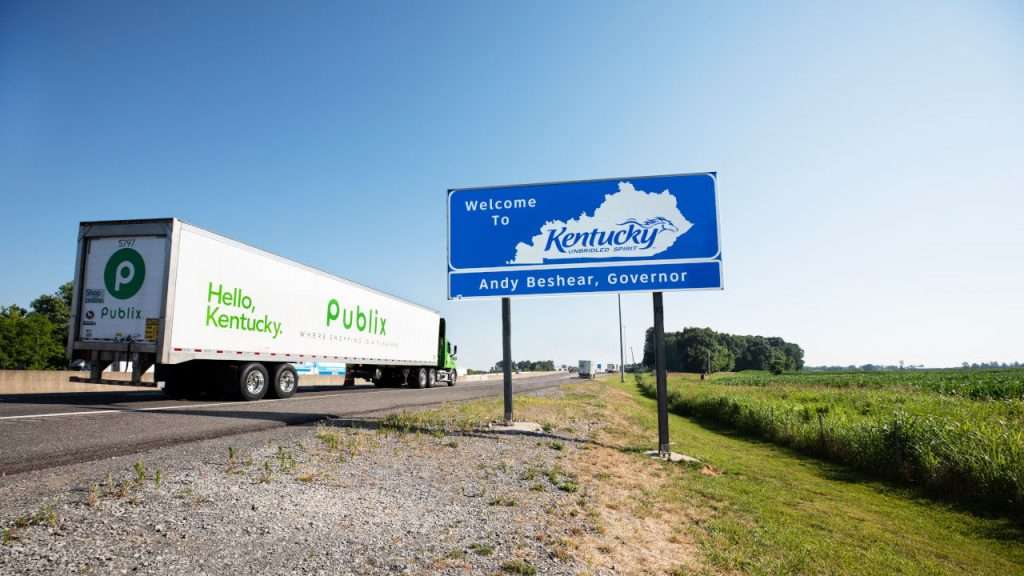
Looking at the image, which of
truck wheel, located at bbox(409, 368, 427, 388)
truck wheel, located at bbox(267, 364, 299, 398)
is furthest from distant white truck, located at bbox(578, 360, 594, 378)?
truck wheel, located at bbox(267, 364, 299, 398)

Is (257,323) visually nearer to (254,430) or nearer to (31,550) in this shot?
(254,430)

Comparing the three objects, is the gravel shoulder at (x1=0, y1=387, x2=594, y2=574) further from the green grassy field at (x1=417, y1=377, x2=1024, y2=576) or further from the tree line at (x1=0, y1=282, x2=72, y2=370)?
the tree line at (x1=0, y1=282, x2=72, y2=370)

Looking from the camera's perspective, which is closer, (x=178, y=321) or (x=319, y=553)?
(x=319, y=553)

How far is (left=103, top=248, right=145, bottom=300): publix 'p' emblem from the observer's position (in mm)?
12617

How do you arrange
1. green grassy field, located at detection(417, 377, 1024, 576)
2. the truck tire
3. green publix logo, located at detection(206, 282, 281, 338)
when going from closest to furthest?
1. green grassy field, located at detection(417, 377, 1024, 576)
2. green publix logo, located at detection(206, 282, 281, 338)
3. the truck tire

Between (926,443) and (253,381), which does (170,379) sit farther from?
(926,443)

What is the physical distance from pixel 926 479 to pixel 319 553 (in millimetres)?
12475

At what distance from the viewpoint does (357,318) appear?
2134 cm

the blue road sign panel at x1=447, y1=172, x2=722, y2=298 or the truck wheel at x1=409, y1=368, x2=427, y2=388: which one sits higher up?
the blue road sign panel at x1=447, y1=172, x2=722, y2=298

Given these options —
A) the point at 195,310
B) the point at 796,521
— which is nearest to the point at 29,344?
the point at 195,310

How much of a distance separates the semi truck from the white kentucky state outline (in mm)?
8276

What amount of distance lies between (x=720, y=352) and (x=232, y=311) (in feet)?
536

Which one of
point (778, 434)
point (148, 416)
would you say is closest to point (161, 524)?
point (148, 416)

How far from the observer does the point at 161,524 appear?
4.02 meters
